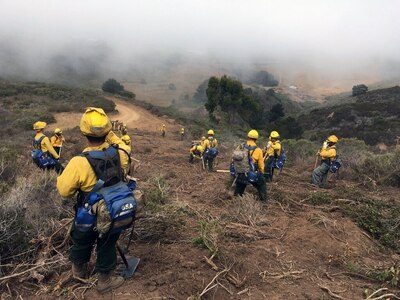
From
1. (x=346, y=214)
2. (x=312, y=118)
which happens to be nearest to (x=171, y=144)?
(x=346, y=214)

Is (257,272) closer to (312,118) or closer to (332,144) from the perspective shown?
(332,144)

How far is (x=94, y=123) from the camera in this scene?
3316 millimetres

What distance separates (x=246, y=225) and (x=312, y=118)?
36051 millimetres

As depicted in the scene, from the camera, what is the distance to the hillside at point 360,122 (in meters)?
Answer: 28.2

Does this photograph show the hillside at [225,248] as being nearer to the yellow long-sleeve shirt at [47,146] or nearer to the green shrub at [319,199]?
the green shrub at [319,199]

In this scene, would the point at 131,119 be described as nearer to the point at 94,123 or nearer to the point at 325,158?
the point at 325,158

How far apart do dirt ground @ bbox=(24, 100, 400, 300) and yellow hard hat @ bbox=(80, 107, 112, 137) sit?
1.53 meters

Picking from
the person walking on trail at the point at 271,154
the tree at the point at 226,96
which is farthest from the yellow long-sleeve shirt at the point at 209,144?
the tree at the point at 226,96

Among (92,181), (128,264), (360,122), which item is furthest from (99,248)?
(360,122)

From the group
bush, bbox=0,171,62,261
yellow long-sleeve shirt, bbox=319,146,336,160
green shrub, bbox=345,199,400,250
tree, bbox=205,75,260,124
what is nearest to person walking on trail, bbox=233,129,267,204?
green shrub, bbox=345,199,400,250

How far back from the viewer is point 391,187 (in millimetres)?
9773

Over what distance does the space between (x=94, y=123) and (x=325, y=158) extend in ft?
24.3

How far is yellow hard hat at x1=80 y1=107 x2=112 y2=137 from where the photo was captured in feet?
10.9

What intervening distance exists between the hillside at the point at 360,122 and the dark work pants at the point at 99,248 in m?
25.7
